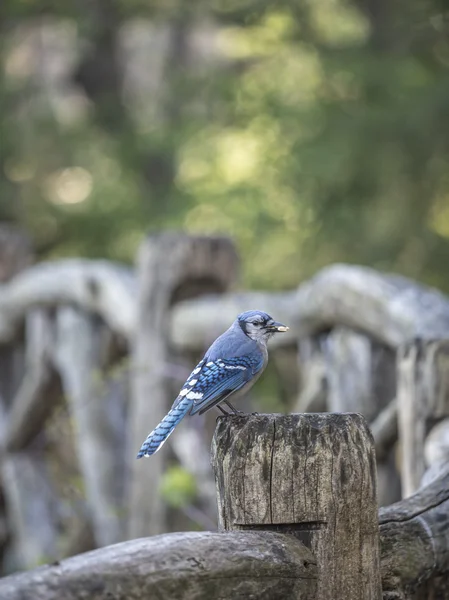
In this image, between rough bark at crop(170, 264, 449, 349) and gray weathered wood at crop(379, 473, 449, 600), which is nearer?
gray weathered wood at crop(379, 473, 449, 600)

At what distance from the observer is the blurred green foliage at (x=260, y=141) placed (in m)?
8.23

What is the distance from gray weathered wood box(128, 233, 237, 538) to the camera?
16.3ft

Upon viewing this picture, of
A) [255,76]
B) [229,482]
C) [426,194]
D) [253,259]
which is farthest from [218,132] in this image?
[229,482]

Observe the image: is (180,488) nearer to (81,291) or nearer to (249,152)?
A: (81,291)

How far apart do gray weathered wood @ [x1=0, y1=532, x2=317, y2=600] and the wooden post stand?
42 millimetres

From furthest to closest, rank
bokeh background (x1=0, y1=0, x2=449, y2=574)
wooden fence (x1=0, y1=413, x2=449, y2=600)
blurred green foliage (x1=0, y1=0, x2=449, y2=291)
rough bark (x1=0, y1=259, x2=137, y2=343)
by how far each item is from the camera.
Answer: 1. blurred green foliage (x1=0, y1=0, x2=449, y2=291)
2. bokeh background (x1=0, y1=0, x2=449, y2=574)
3. rough bark (x1=0, y1=259, x2=137, y2=343)
4. wooden fence (x1=0, y1=413, x2=449, y2=600)

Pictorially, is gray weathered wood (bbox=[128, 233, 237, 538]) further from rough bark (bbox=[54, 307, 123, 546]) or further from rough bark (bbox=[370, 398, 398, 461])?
rough bark (bbox=[370, 398, 398, 461])

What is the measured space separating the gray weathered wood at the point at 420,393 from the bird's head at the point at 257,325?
0.41m

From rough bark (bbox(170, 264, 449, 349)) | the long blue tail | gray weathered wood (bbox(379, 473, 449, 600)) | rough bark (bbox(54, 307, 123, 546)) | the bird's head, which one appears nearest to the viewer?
gray weathered wood (bbox(379, 473, 449, 600))

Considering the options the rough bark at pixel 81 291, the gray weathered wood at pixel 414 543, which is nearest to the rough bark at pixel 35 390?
the rough bark at pixel 81 291

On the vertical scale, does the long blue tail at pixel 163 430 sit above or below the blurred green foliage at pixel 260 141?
below

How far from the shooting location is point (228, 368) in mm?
2775

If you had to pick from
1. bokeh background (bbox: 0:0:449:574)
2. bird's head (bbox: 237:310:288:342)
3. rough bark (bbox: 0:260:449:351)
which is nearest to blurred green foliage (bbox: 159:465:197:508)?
rough bark (bbox: 0:260:449:351)

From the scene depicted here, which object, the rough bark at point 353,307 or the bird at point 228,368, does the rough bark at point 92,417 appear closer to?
the rough bark at point 353,307
